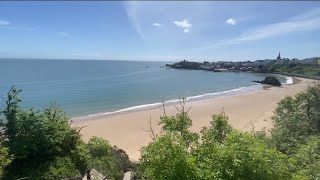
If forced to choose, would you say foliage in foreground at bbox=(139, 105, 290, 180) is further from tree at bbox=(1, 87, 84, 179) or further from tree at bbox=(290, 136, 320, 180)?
tree at bbox=(1, 87, 84, 179)

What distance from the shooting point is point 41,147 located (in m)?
17.2

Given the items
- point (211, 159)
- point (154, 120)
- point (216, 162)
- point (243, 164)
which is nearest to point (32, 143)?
point (211, 159)

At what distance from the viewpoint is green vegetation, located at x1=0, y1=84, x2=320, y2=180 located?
9.41m

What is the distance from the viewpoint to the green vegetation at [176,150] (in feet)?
30.9

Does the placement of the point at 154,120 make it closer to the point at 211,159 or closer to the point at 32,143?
the point at 32,143

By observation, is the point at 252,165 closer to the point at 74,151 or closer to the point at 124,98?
the point at 74,151

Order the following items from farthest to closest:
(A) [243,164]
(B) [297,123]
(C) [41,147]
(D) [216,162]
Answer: (B) [297,123] → (C) [41,147] → (D) [216,162] → (A) [243,164]

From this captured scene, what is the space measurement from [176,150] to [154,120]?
1201 inches

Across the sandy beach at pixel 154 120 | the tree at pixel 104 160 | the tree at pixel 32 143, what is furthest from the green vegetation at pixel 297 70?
the tree at pixel 32 143

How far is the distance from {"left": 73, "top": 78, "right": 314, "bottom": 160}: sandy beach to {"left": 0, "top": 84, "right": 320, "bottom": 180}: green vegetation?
566cm

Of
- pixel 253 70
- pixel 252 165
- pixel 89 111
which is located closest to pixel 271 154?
pixel 252 165

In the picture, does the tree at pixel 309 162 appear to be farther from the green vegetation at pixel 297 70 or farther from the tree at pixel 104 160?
the green vegetation at pixel 297 70

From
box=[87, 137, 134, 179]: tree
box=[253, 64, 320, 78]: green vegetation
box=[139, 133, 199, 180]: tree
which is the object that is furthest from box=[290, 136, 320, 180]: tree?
box=[253, 64, 320, 78]: green vegetation

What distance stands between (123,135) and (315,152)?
835 inches
